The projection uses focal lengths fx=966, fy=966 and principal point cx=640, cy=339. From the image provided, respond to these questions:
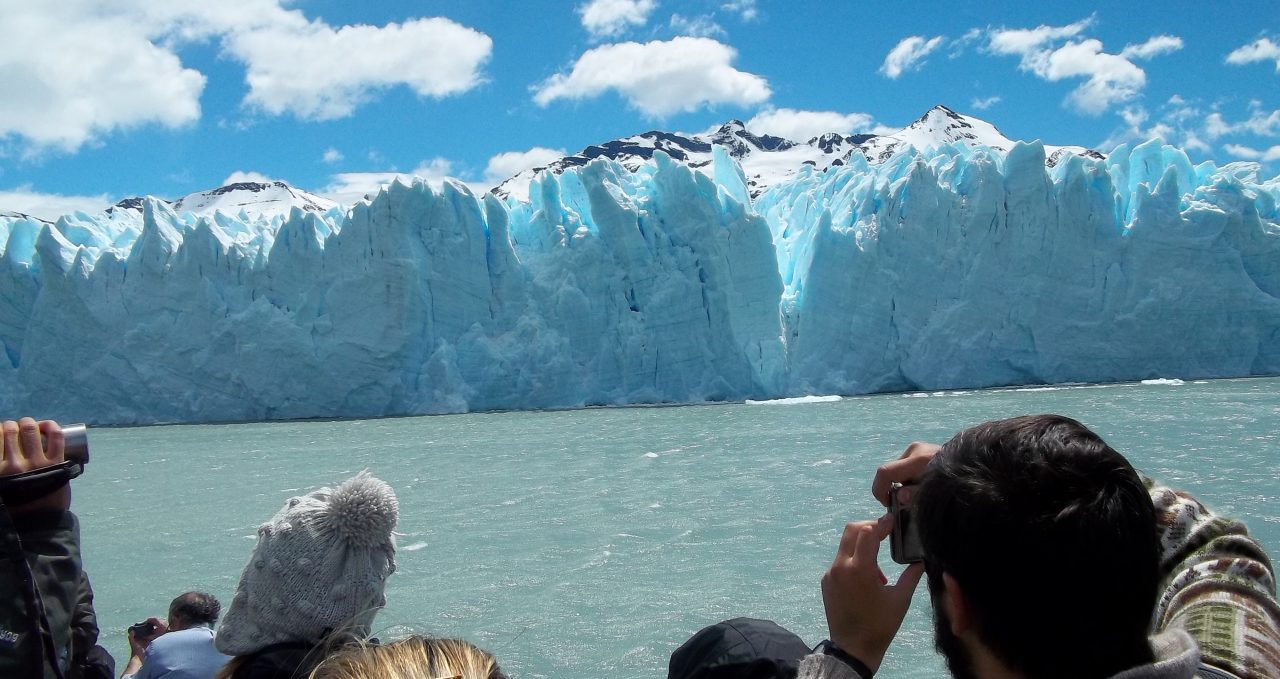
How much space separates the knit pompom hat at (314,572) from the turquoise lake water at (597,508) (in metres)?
0.28

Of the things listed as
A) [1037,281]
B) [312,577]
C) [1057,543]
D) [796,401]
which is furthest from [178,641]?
[1037,281]

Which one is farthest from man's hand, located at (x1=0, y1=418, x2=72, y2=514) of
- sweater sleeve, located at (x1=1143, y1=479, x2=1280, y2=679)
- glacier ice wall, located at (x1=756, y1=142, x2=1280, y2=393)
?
glacier ice wall, located at (x1=756, y1=142, x2=1280, y2=393)

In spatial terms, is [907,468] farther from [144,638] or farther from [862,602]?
[144,638]

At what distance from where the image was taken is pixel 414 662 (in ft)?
2.78

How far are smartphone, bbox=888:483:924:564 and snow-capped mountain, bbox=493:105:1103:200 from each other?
65.3 metres

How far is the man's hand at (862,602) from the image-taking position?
849mm

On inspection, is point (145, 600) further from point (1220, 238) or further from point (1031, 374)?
point (1220, 238)

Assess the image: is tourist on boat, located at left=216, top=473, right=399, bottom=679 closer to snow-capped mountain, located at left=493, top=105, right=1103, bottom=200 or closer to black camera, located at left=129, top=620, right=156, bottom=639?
black camera, located at left=129, top=620, right=156, bottom=639

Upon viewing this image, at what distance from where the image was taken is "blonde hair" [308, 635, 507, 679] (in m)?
0.83

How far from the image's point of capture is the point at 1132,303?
20.9 m

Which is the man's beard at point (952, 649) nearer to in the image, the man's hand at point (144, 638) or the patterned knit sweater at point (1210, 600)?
the patterned knit sweater at point (1210, 600)

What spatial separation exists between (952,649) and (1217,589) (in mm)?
300

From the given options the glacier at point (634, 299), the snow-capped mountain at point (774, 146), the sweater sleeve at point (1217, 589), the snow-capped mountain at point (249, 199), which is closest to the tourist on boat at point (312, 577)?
the sweater sleeve at point (1217, 589)

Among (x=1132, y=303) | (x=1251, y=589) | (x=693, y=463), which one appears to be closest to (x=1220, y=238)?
(x=1132, y=303)
